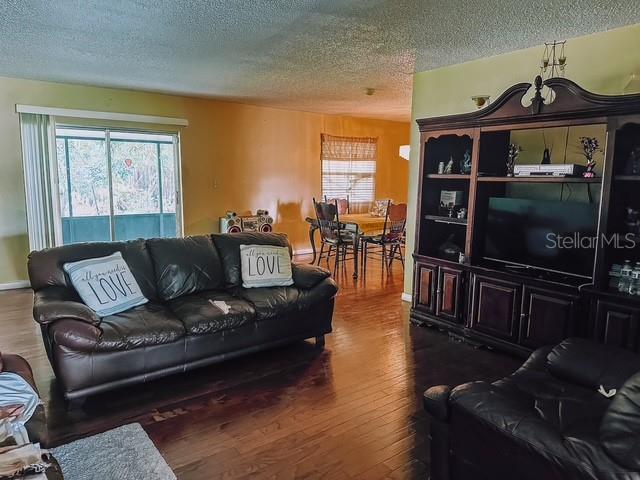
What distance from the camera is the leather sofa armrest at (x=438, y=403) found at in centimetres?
180

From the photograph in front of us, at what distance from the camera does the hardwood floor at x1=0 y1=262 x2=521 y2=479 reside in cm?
223

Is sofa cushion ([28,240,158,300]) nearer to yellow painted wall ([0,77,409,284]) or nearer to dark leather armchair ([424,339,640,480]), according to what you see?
dark leather armchair ([424,339,640,480])

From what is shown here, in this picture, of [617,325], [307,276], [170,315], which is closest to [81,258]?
[170,315]

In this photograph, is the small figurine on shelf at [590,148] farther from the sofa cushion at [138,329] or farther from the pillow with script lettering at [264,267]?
the sofa cushion at [138,329]

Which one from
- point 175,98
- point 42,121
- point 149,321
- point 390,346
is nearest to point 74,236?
point 42,121

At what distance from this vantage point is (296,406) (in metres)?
2.76

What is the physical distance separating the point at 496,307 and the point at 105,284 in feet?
9.60

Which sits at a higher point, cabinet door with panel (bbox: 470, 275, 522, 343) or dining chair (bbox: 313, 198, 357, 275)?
dining chair (bbox: 313, 198, 357, 275)

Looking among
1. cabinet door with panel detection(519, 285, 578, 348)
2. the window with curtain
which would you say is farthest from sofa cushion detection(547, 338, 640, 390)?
the window with curtain

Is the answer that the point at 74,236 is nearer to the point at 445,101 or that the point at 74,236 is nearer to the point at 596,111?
the point at 445,101

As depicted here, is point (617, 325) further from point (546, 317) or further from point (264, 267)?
point (264, 267)

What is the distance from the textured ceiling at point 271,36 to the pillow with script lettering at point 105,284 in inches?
66.4

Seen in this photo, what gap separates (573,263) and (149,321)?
3.02 metres

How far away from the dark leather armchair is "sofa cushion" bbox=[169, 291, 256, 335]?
165 cm
